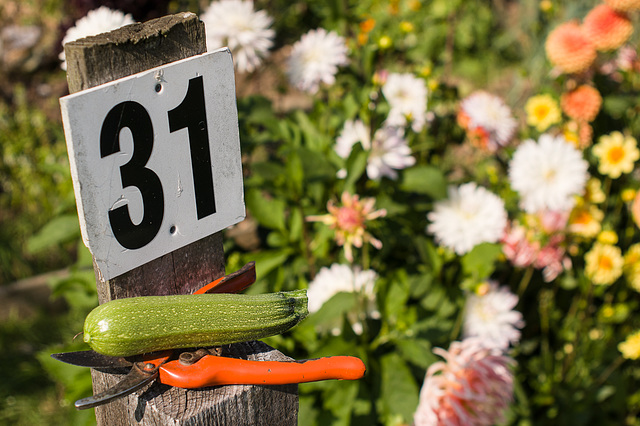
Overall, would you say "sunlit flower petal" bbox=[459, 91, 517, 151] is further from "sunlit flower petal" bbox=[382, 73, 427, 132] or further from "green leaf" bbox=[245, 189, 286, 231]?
"green leaf" bbox=[245, 189, 286, 231]

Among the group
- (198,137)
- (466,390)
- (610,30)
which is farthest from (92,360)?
(610,30)

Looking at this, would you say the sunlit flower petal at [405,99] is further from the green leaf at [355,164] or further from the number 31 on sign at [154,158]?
the number 31 on sign at [154,158]

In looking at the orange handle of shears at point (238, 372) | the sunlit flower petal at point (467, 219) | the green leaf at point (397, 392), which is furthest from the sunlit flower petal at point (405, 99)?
the orange handle of shears at point (238, 372)

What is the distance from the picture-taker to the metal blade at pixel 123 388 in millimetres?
675

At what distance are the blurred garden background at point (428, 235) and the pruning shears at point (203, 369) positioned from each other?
604 millimetres

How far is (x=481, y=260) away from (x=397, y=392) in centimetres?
49

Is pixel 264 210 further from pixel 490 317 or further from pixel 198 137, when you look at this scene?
pixel 198 137

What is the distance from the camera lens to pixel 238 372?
29.4 inches

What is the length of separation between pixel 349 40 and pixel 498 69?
2842 millimetres

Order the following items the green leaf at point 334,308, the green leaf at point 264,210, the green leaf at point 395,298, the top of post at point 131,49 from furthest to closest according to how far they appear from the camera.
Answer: the green leaf at point 264,210 < the green leaf at point 395,298 < the green leaf at point 334,308 < the top of post at point 131,49

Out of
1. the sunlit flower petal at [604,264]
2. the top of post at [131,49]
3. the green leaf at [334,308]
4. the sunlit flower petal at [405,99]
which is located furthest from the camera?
the sunlit flower petal at [405,99]

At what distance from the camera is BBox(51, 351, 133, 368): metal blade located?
75cm

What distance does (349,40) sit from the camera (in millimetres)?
Result: 1992

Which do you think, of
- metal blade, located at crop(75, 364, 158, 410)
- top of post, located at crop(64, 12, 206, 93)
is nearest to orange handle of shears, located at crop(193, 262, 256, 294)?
metal blade, located at crop(75, 364, 158, 410)
